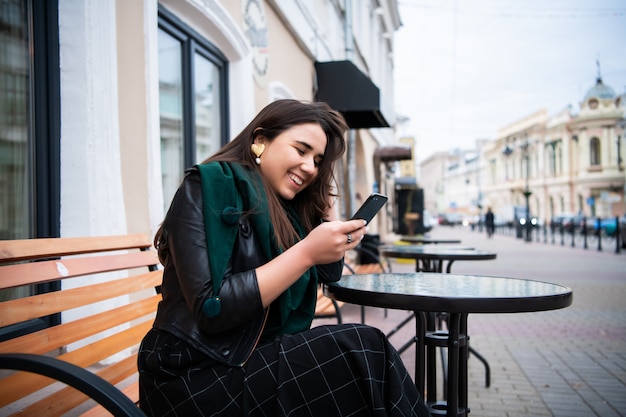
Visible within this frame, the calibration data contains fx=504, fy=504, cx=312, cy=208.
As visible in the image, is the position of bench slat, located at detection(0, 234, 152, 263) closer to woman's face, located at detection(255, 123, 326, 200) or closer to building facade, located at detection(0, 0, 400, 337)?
building facade, located at detection(0, 0, 400, 337)

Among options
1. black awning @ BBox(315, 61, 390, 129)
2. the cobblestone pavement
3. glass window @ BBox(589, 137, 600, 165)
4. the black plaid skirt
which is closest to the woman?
the black plaid skirt

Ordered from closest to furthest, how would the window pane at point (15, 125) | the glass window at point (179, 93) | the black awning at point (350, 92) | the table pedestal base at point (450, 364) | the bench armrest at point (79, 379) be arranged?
the bench armrest at point (79, 379)
the table pedestal base at point (450, 364)
the window pane at point (15, 125)
the glass window at point (179, 93)
the black awning at point (350, 92)

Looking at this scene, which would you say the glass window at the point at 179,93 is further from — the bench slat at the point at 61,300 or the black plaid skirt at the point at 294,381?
the black plaid skirt at the point at 294,381

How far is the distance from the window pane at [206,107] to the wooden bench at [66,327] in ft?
9.11

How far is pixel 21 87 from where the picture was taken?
2.62 m

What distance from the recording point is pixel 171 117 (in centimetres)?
456

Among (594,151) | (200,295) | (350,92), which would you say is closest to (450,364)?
(200,295)

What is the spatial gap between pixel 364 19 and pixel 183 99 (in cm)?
1040

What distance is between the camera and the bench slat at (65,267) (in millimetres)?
1642

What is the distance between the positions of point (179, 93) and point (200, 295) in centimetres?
359

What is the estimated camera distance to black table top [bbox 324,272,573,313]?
1.70 meters

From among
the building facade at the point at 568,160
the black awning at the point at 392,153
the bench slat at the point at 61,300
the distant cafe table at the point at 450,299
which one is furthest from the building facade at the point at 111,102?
the building facade at the point at 568,160

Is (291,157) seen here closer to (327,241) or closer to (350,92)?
(327,241)

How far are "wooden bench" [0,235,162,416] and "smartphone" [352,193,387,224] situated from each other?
902mm
